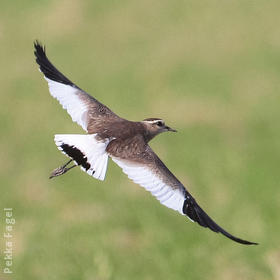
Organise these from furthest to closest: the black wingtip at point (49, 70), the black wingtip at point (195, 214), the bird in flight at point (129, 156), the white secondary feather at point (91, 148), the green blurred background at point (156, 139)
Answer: the green blurred background at point (156, 139), the black wingtip at point (49, 70), the black wingtip at point (195, 214), the bird in flight at point (129, 156), the white secondary feather at point (91, 148)

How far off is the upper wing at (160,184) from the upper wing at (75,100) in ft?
2.81

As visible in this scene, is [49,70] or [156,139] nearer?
[49,70]

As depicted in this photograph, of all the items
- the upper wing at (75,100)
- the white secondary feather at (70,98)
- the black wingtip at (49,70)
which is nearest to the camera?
the upper wing at (75,100)

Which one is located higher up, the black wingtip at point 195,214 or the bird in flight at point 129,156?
the bird in flight at point 129,156

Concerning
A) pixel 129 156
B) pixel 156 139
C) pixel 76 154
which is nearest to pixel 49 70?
pixel 129 156

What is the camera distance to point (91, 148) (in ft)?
30.4

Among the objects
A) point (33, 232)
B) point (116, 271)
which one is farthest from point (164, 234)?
point (33, 232)

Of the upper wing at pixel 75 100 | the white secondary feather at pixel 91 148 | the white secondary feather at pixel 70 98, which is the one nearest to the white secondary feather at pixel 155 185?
the white secondary feather at pixel 91 148

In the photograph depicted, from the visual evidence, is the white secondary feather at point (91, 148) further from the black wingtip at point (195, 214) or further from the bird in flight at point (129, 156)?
the black wingtip at point (195, 214)

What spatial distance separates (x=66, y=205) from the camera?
19812 mm

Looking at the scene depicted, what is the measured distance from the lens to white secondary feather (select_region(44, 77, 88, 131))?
35.0 ft

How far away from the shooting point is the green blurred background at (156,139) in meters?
17.0

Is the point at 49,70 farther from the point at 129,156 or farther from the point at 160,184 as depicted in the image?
the point at 160,184

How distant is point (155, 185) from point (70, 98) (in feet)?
6.15
